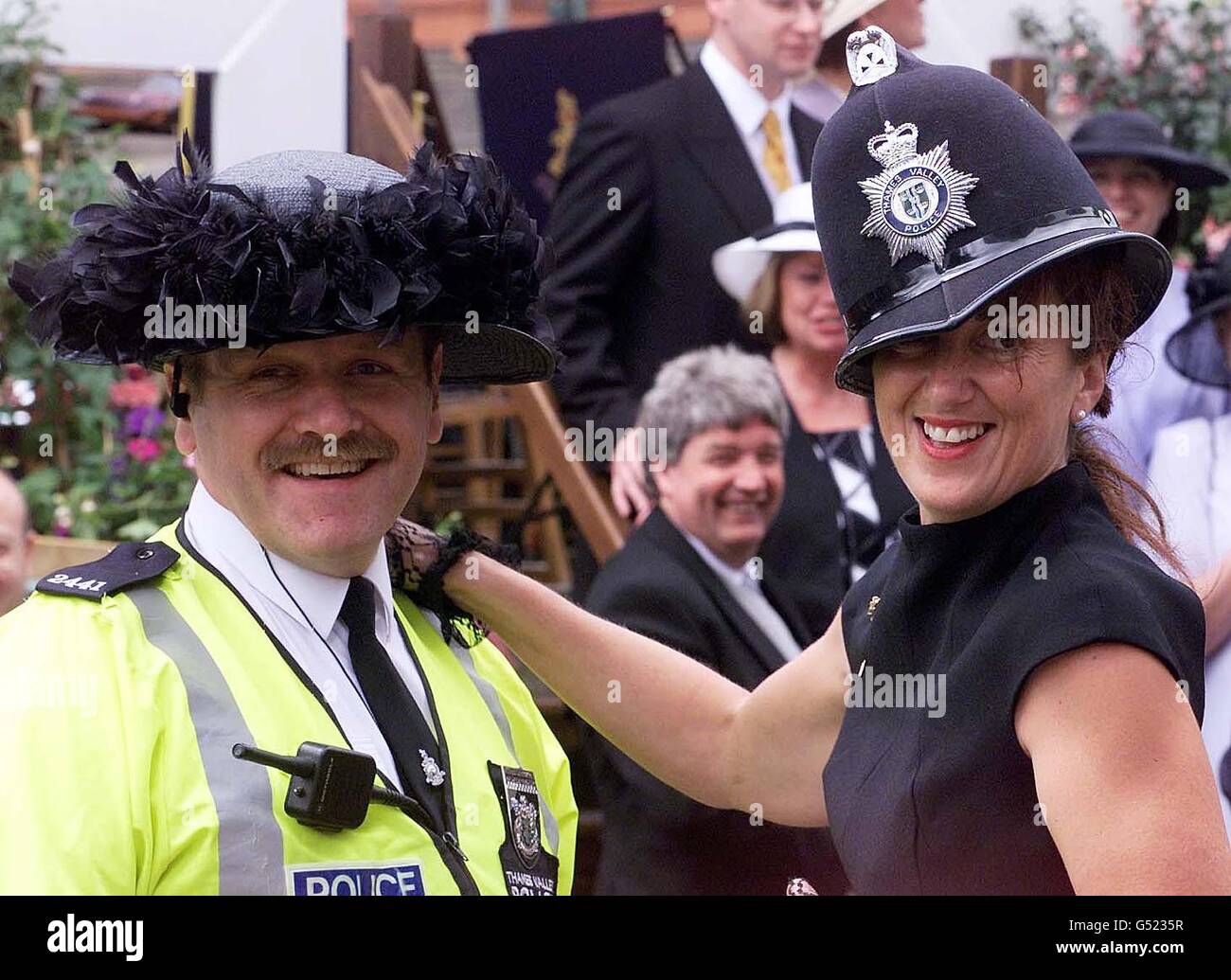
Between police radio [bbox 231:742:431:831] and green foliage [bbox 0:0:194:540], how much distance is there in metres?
2.87

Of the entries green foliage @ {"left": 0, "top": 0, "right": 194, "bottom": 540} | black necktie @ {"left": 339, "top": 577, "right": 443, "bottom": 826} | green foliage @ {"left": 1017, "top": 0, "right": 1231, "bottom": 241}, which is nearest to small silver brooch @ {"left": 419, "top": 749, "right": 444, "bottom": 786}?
black necktie @ {"left": 339, "top": 577, "right": 443, "bottom": 826}

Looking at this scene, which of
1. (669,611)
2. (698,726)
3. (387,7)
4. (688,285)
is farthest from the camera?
(387,7)

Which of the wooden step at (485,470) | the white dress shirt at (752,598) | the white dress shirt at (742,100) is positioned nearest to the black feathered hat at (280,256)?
the white dress shirt at (752,598)

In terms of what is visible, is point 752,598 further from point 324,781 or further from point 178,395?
point 324,781

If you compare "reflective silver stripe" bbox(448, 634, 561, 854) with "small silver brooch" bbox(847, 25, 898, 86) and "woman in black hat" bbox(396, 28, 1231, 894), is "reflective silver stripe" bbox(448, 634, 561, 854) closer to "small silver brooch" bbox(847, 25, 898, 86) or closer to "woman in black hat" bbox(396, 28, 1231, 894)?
"woman in black hat" bbox(396, 28, 1231, 894)

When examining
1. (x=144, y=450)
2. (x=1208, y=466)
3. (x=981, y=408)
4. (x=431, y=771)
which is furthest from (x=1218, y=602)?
(x=144, y=450)

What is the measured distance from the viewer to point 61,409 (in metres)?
5.04
